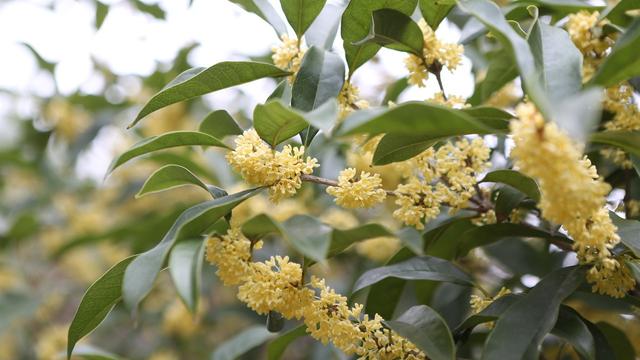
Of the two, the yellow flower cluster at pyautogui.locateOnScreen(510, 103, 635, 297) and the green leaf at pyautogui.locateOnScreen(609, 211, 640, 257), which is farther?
the green leaf at pyautogui.locateOnScreen(609, 211, 640, 257)

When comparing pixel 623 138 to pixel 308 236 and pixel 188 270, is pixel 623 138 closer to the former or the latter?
pixel 308 236

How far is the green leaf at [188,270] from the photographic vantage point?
0.70 metres

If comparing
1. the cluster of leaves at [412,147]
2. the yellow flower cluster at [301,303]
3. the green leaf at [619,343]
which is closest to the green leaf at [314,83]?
the cluster of leaves at [412,147]

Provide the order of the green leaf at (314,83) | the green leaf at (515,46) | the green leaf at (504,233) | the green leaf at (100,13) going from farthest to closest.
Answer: the green leaf at (100,13), the green leaf at (504,233), the green leaf at (314,83), the green leaf at (515,46)

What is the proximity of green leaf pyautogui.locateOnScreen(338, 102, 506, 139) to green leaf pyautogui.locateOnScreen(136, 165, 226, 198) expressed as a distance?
1.08 ft

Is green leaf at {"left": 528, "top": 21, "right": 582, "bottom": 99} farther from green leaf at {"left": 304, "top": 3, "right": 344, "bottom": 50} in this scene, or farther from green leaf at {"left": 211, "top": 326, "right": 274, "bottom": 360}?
green leaf at {"left": 211, "top": 326, "right": 274, "bottom": 360}

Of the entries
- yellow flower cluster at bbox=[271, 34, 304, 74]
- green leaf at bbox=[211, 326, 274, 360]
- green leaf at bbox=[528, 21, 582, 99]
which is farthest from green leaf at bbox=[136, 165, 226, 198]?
green leaf at bbox=[211, 326, 274, 360]

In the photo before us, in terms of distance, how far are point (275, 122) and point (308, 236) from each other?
0.17 meters

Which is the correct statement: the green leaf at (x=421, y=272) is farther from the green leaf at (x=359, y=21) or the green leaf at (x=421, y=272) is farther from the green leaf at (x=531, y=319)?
the green leaf at (x=359, y=21)

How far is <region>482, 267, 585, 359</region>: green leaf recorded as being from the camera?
864 mm

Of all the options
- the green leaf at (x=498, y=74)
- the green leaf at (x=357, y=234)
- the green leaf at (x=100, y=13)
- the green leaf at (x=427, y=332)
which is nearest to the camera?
the green leaf at (x=357, y=234)

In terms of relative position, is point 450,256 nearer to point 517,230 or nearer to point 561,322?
point 517,230

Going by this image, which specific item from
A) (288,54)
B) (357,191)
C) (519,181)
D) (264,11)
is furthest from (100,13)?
(519,181)

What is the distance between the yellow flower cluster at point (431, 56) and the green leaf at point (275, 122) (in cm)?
25
